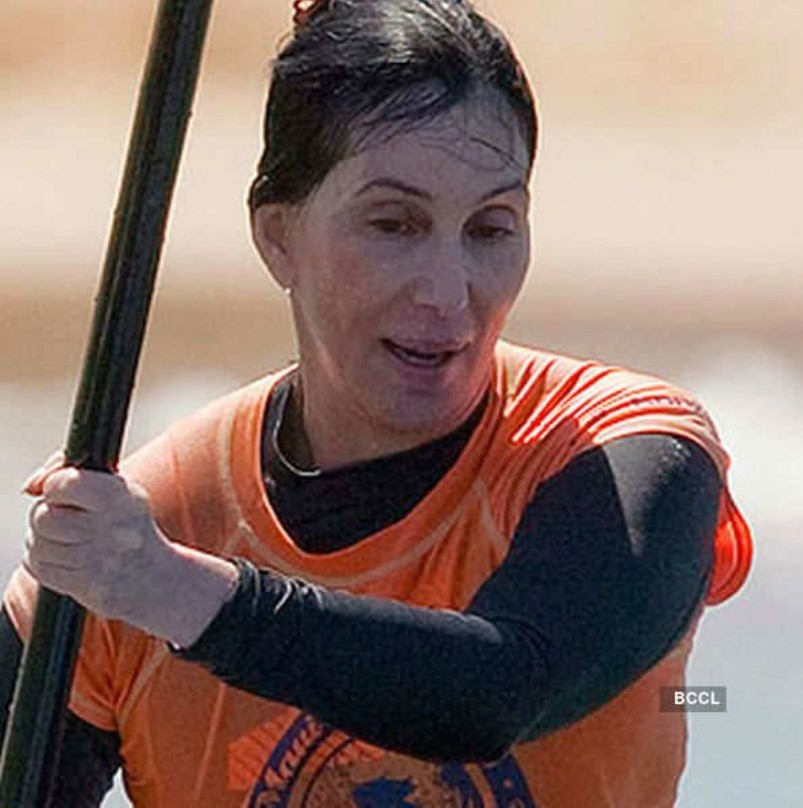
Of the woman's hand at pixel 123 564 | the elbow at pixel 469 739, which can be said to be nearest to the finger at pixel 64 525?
the woman's hand at pixel 123 564

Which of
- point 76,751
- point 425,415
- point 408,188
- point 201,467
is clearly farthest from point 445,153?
point 76,751

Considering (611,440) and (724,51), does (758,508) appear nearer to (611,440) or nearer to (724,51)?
(724,51)

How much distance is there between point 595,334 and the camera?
157 inches

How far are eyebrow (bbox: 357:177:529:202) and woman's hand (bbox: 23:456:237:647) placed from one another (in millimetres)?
238

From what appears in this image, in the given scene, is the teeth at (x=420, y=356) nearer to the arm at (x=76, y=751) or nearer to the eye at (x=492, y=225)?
the eye at (x=492, y=225)

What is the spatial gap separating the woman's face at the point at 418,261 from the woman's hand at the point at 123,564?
21 centimetres

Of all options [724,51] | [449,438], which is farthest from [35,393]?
[449,438]

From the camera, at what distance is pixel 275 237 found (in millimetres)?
1711

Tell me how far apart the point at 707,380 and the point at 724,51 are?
103 centimetres

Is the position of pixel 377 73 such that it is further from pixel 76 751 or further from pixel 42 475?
pixel 76 751

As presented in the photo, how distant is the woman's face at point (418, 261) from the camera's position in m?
1.59

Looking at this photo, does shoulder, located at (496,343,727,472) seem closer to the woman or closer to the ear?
the woman

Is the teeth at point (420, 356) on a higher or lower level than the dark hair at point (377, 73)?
lower

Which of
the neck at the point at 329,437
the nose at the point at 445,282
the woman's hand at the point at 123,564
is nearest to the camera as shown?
the woman's hand at the point at 123,564
